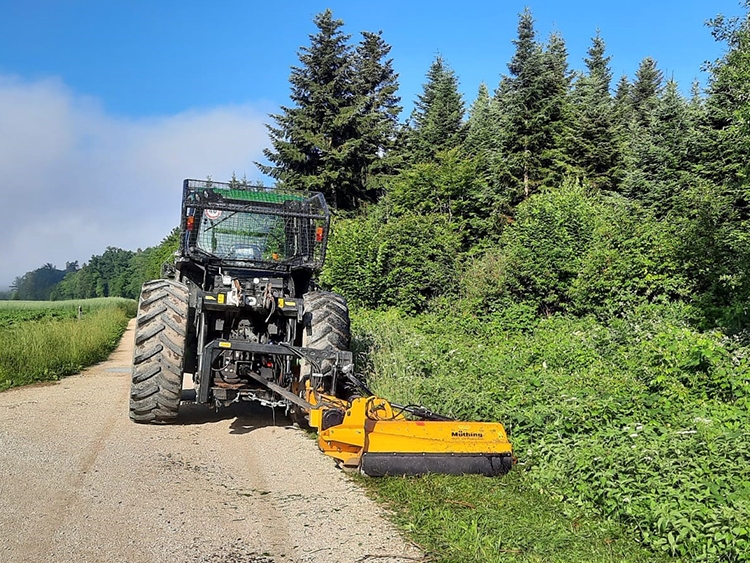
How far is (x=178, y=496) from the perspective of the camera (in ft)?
17.6

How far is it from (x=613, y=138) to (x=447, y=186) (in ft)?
35.4

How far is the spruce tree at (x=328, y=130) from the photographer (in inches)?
1171

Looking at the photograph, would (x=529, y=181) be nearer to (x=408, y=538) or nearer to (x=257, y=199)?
(x=257, y=199)

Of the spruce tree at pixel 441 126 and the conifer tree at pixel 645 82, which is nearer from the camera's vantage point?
the spruce tree at pixel 441 126

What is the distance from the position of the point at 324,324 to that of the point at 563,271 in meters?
7.93

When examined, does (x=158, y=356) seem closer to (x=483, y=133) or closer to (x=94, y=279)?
(x=483, y=133)

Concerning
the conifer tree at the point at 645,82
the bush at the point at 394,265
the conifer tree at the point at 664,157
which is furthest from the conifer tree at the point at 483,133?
the conifer tree at the point at 645,82

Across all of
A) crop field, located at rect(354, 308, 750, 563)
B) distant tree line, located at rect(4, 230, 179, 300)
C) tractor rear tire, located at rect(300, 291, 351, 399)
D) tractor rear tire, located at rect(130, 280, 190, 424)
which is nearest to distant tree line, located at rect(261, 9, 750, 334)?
crop field, located at rect(354, 308, 750, 563)

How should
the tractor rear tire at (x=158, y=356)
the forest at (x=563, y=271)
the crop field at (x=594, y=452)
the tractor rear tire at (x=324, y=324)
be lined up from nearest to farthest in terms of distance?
the crop field at (x=594, y=452)
the forest at (x=563, y=271)
the tractor rear tire at (x=158, y=356)
the tractor rear tire at (x=324, y=324)

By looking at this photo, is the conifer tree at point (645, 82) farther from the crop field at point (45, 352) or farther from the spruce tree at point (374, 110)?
the crop field at point (45, 352)

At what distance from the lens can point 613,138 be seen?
105 feet

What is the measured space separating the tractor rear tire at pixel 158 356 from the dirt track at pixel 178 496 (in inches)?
10.7

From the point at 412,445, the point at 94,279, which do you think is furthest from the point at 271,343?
the point at 94,279

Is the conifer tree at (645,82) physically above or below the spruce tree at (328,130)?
above
